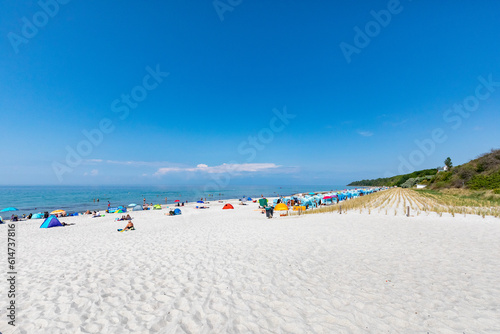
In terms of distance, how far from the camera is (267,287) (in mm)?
4922

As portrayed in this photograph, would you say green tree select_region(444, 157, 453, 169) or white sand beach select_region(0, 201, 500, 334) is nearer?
white sand beach select_region(0, 201, 500, 334)

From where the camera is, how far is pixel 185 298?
4.48 m

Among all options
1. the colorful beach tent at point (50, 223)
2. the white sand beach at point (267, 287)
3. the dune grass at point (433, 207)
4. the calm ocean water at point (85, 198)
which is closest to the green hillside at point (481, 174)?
the dune grass at point (433, 207)

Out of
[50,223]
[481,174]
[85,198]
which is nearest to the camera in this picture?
[50,223]

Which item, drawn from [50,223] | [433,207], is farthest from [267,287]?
[433,207]

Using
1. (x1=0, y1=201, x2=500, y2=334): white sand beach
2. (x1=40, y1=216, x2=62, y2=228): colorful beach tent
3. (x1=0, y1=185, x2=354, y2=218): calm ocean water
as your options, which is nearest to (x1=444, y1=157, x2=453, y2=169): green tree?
(x1=0, y1=185, x2=354, y2=218): calm ocean water

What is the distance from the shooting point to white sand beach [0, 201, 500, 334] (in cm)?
364

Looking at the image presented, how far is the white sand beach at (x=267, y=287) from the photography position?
3637 mm

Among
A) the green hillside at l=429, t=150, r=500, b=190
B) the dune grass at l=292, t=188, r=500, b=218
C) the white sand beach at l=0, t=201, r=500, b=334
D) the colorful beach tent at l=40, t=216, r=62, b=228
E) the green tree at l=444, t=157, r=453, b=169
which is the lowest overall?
the colorful beach tent at l=40, t=216, r=62, b=228

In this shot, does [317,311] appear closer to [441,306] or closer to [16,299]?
[441,306]

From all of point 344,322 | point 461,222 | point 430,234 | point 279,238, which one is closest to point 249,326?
point 344,322

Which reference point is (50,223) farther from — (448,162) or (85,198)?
(448,162)

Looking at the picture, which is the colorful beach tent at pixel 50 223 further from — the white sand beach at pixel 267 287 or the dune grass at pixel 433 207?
the dune grass at pixel 433 207

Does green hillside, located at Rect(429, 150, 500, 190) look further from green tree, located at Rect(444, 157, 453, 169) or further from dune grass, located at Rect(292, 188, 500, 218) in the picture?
green tree, located at Rect(444, 157, 453, 169)
